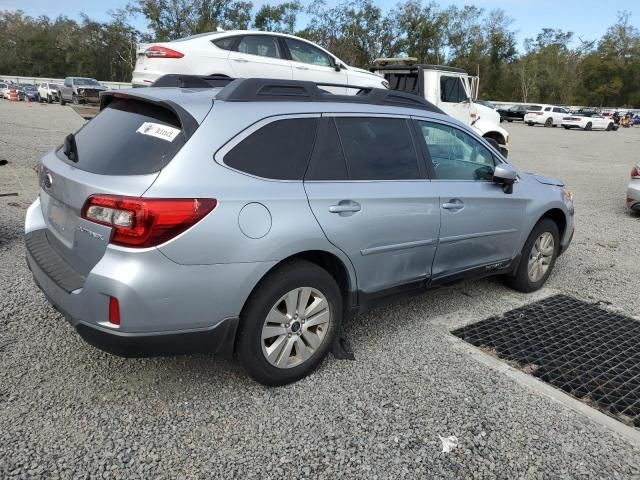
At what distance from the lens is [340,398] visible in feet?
10.2

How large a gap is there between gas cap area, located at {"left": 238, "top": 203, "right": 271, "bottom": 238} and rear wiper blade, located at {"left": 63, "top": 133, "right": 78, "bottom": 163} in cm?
112

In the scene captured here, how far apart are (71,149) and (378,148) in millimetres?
1935

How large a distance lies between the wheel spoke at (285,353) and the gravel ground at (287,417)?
18 centimetres

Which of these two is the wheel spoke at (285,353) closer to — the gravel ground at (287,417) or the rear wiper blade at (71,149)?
the gravel ground at (287,417)

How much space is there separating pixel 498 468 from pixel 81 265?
2351 millimetres

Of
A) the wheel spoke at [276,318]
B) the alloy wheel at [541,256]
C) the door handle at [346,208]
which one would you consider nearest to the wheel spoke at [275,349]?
the wheel spoke at [276,318]

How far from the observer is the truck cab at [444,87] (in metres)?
12.4

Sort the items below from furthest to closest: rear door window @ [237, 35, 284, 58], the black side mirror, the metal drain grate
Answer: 1. rear door window @ [237, 35, 284, 58]
2. the black side mirror
3. the metal drain grate

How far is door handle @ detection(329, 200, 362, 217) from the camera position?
3.16m

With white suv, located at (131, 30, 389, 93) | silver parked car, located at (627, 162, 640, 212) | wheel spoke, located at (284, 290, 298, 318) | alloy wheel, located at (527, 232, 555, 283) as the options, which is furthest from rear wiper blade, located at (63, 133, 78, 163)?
silver parked car, located at (627, 162, 640, 212)

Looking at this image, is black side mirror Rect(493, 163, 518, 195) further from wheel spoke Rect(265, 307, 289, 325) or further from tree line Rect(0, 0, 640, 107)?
tree line Rect(0, 0, 640, 107)

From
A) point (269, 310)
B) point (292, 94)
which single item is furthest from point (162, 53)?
point (269, 310)

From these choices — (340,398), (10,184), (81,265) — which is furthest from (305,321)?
(10,184)

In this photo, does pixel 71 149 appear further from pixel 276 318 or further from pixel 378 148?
pixel 378 148
